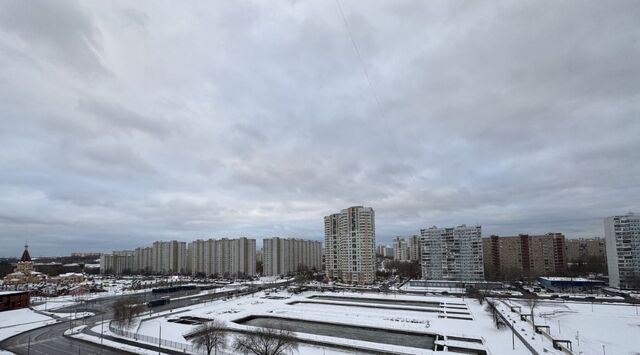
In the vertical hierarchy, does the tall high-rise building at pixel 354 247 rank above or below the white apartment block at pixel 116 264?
above

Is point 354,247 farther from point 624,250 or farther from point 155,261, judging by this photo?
point 155,261

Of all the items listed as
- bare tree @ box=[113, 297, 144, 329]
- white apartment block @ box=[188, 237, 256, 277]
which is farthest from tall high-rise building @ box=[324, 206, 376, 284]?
bare tree @ box=[113, 297, 144, 329]

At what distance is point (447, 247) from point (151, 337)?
72.3m

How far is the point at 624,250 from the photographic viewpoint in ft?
226

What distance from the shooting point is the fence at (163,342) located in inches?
1076

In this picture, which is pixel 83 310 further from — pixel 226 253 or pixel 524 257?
pixel 524 257

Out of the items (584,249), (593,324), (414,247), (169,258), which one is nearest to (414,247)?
(414,247)

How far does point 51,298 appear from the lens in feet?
213

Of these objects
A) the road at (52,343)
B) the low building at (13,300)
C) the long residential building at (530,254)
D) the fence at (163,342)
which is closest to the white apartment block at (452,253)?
the long residential building at (530,254)

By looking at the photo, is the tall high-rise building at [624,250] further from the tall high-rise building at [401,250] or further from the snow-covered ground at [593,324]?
the tall high-rise building at [401,250]

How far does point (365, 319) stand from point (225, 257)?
87.7m

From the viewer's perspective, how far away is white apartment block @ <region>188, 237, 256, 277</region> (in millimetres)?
117125

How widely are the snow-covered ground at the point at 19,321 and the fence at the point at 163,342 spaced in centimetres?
975

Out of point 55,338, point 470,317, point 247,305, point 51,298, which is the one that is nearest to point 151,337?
point 55,338
